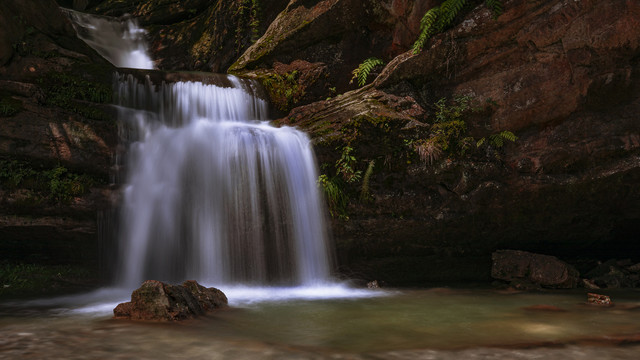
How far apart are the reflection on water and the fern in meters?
6.08

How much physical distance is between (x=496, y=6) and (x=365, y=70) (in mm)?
3404

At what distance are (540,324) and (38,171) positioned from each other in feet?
29.3

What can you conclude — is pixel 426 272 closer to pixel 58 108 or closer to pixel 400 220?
pixel 400 220

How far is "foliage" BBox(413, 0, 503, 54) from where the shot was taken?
28.2 ft

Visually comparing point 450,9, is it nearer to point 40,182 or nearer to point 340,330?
point 340,330

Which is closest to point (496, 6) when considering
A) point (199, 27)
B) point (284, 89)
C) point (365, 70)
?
point (365, 70)

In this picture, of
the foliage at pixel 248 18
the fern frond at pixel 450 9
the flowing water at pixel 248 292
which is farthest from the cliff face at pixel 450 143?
the foliage at pixel 248 18

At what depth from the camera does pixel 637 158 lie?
805cm

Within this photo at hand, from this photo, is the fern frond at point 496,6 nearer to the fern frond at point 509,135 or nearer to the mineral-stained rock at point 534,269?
the fern frond at point 509,135

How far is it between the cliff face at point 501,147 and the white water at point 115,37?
1137 centimetres

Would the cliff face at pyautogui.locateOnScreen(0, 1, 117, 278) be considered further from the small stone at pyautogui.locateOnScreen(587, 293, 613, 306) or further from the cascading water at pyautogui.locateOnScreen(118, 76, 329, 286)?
the small stone at pyautogui.locateOnScreen(587, 293, 613, 306)

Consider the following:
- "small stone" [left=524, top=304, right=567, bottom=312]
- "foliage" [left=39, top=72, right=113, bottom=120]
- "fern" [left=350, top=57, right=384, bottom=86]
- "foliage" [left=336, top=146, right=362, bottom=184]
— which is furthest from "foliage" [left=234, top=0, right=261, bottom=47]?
"small stone" [left=524, top=304, right=567, bottom=312]

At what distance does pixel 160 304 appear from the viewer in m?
4.67

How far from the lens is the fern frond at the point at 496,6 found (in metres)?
8.40
